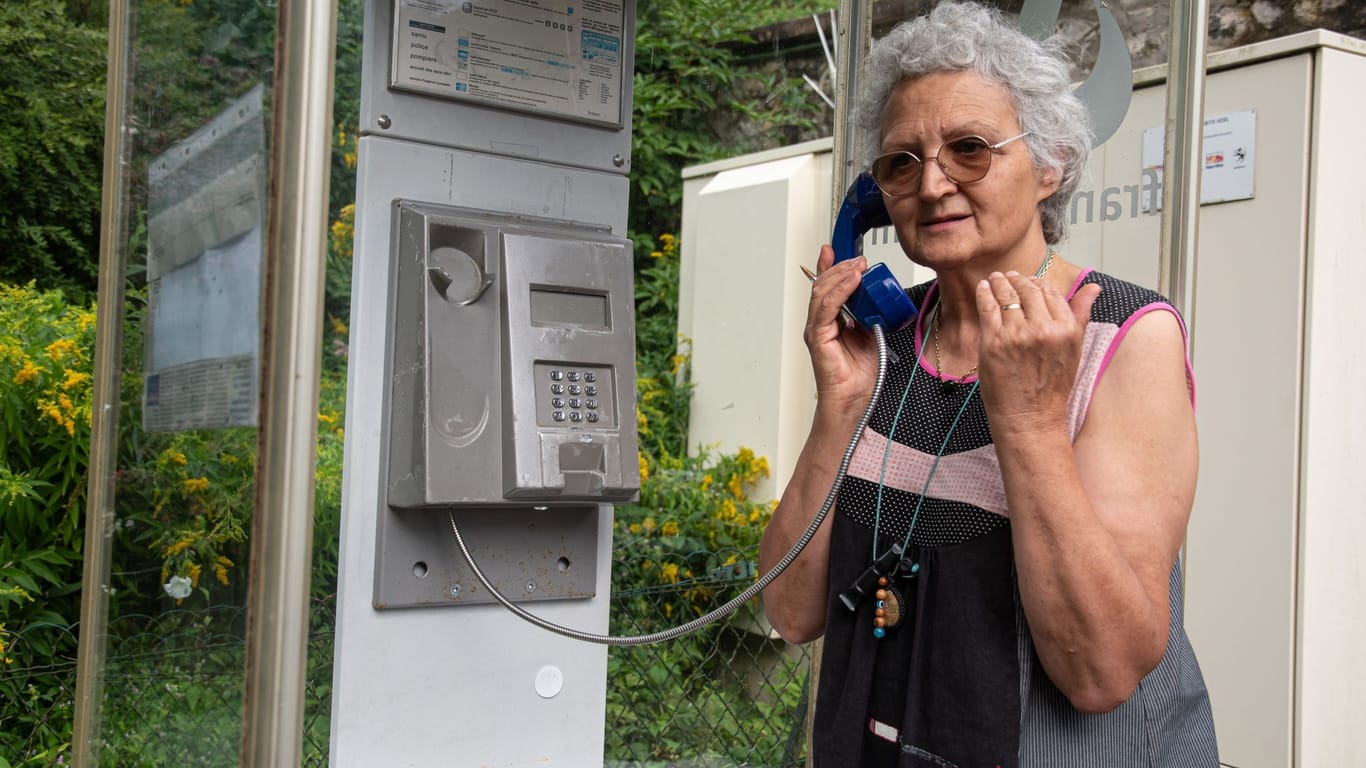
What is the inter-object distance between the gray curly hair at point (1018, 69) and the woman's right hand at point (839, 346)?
0.28 m

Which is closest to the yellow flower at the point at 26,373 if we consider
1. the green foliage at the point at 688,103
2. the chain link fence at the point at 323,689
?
the chain link fence at the point at 323,689

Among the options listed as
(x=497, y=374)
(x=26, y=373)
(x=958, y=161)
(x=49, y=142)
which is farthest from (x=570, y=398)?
(x=49, y=142)

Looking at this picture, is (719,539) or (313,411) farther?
(719,539)

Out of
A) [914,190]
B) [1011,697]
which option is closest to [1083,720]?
[1011,697]

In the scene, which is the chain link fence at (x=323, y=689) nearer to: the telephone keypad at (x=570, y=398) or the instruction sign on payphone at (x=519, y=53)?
the telephone keypad at (x=570, y=398)

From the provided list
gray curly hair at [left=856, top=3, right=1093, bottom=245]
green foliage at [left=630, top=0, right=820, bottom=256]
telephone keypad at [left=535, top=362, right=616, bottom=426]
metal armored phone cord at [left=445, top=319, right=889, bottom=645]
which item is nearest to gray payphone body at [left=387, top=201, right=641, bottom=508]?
telephone keypad at [left=535, top=362, right=616, bottom=426]

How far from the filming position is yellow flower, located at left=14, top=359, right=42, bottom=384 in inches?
126

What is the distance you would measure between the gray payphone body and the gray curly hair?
1.80 ft

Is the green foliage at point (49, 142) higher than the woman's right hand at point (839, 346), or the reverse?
the green foliage at point (49, 142)

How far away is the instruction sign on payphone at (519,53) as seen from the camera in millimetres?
1713

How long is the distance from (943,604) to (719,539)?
112 inches

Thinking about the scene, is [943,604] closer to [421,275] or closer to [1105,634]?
[1105,634]

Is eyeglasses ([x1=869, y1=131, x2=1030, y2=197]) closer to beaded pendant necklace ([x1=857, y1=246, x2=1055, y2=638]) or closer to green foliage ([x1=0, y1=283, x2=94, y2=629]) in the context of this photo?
beaded pendant necklace ([x1=857, y1=246, x2=1055, y2=638])

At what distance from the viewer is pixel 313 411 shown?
53.4 inches
